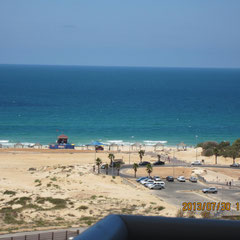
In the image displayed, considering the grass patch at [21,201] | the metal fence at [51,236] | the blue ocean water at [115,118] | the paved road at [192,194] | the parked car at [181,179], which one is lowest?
the paved road at [192,194]

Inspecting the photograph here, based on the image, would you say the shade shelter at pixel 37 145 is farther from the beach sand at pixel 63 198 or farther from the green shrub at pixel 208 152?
the green shrub at pixel 208 152

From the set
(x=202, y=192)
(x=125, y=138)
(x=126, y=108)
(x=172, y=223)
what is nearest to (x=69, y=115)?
(x=126, y=108)

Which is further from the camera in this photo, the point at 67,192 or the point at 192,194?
the point at 192,194

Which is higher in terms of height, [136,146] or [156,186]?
[136,146]

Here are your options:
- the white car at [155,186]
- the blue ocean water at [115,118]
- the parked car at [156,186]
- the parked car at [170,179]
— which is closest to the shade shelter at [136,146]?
the blue ocean water at [115,118]

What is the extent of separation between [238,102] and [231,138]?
72.8m

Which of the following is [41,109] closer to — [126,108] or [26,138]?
[126,108]

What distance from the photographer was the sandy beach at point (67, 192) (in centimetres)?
3161

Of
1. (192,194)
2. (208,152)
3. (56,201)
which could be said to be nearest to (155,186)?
(192,194)

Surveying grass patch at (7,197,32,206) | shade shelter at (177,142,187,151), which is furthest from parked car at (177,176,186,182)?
shade shelter at (177,142,187,151)

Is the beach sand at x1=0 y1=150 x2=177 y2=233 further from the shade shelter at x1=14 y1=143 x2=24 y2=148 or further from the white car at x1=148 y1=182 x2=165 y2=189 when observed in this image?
the shade shelter at x1=14 y1=143 x2=24 y2=148

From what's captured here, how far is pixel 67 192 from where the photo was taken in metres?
40.8
